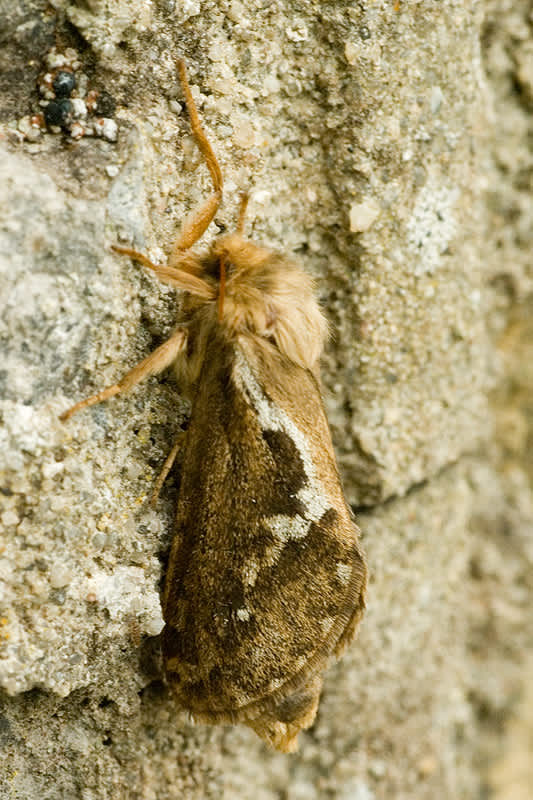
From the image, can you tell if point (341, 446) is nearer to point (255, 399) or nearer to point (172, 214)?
point (255, 399)

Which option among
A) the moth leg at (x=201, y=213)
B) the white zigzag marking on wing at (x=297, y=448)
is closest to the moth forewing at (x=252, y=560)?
the white zigzag marking on wing at (x=297, y=448)

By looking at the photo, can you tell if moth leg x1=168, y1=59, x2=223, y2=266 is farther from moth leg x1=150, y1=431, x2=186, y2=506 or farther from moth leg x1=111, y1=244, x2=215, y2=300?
moth leg x1=150, y1=431, x2=186, y2=506

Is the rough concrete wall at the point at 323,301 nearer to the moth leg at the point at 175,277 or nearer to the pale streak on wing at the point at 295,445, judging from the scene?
the moth leg at the point at 175,277

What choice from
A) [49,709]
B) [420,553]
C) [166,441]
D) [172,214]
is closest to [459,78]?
[172,214]

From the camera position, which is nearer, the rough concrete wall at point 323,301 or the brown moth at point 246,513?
the rough concrete wall at point 323,301

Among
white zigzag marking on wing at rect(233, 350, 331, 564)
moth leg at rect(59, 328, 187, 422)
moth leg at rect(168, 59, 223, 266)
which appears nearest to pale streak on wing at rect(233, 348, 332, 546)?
white zigzag marking on wing at rect(233, 350, 331, 564)

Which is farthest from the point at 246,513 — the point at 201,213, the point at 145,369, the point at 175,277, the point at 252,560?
the point at 201,213

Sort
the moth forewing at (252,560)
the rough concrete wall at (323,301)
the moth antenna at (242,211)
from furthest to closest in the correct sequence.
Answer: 1. the moth antenna at (242,211)
2. the moth forewing at (252,560)
3. the rough concrete wall at (323,301)
